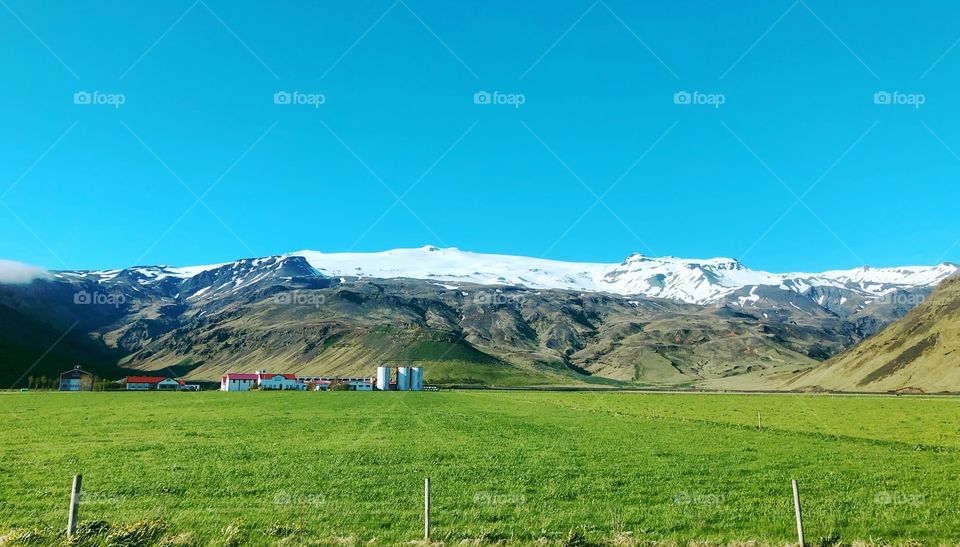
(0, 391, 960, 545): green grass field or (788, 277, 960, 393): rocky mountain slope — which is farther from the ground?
(788, 277, 960, 393): rocky mountain slope

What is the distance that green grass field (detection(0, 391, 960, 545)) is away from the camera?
20.1 meters

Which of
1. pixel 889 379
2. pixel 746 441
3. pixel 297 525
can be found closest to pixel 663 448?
pixel 746 441

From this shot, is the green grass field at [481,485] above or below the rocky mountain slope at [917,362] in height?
below

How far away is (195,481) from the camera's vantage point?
2867 cm

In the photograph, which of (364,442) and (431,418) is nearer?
(364,442)

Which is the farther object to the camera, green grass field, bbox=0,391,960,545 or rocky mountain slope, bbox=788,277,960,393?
rocky mountain slope, bbox=788,277,960,393

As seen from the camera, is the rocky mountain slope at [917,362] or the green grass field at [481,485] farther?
the rocky mountain slope at [917,362]

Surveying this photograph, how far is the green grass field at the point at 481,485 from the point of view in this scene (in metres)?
20.1

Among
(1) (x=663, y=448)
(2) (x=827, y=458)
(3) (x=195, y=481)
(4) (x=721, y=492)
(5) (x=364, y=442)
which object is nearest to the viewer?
(4) (x=721, y=492)

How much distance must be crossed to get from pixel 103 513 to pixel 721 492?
24820 mm

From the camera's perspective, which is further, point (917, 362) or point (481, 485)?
point (917, 362)

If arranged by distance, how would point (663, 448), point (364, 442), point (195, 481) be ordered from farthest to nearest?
point (364, 442)
point (663, 448)
point (195, 481)

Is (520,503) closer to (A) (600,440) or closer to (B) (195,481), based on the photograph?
(B) (195,481)

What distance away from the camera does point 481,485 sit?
28141 millimetres
